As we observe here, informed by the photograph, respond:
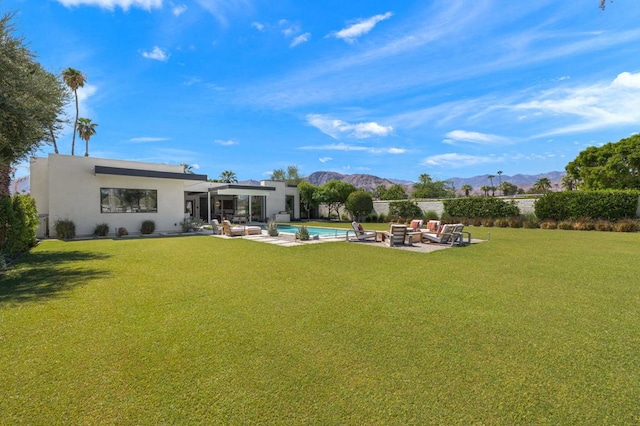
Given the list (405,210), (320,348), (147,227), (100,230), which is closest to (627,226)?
(405,210)

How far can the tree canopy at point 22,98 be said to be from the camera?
25.6 ft

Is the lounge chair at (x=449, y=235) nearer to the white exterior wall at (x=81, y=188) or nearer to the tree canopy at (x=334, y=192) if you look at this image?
the white exterior wall at (x=81, y=188)

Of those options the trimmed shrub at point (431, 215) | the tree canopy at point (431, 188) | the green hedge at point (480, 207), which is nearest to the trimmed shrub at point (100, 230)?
the trimmed shrub at point (431, 215)

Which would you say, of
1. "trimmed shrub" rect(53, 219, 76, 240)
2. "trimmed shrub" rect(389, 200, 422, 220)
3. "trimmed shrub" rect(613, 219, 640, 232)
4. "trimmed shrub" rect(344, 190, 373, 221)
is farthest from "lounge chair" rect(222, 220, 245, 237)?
"trimmed shrub" rect(613, 219, 640, 232)

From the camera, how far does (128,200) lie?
17.2m

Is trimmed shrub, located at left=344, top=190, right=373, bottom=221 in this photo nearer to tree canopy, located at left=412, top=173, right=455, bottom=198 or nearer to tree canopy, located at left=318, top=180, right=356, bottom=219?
tree canopy, located at left=318, top=180, right=356, bottom=219

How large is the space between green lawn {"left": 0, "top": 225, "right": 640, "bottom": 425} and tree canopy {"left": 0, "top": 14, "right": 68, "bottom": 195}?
4252 mm

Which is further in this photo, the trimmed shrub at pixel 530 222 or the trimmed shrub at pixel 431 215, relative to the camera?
the trimmed shrub at pixel 431 215

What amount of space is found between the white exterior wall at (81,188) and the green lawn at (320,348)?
9.95 meters

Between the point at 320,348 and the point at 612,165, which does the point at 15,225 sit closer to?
the point at 320,348

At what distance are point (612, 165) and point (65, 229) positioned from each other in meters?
45.6

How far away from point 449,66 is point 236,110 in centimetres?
1608

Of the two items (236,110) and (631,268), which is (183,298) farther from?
(236,110)

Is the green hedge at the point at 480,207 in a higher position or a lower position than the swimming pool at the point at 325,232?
higher
